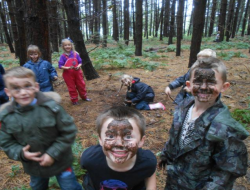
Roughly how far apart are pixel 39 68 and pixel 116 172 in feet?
11.9

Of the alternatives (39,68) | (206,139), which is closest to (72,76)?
(39,68)

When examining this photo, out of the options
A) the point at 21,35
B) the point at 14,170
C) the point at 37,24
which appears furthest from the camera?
the point at 21,35

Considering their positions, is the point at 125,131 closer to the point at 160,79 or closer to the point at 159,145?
the point at 159,145

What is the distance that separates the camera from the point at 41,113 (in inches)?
64.8

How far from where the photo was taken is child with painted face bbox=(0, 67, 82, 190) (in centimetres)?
163

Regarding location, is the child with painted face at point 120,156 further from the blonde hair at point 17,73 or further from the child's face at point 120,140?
the blonde hair at point 17,73

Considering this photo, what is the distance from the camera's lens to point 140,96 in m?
5.25

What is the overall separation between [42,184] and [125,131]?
141cm

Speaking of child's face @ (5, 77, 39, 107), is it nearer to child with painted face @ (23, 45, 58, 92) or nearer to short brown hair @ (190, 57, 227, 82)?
short brown hair @ (190, 57, 227, 82)

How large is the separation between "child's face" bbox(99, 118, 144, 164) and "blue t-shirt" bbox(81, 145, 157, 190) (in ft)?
0.63

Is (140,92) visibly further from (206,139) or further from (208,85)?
(206,139)

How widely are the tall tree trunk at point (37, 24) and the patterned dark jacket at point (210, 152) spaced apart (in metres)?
4.50

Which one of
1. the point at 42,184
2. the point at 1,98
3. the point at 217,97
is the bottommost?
the point at 42,184

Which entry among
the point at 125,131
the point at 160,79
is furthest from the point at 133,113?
the point at 160,79
